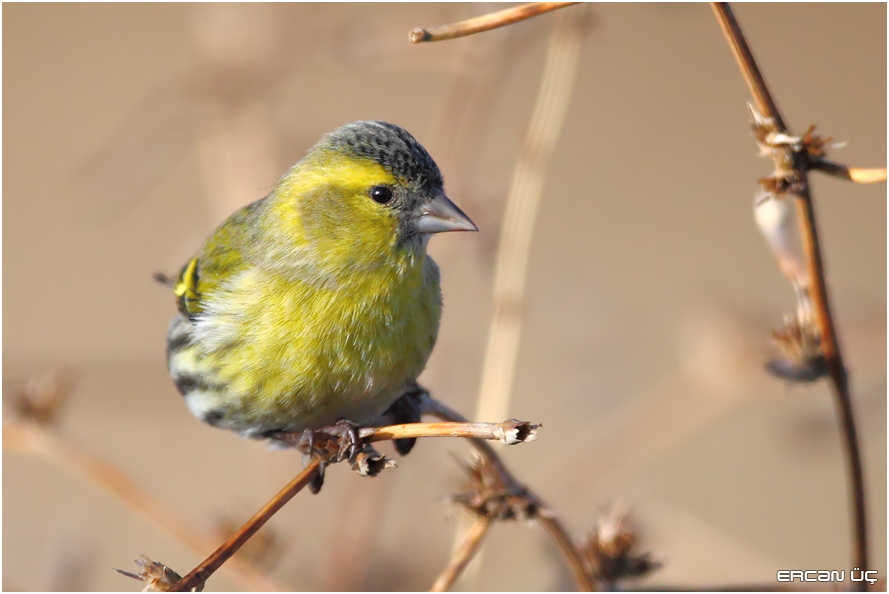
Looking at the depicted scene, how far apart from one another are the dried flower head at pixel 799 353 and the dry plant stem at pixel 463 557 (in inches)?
23.0

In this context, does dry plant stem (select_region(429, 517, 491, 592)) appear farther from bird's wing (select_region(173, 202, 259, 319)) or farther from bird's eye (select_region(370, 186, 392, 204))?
bird's wing (select_region(173, 202, 259, 319))

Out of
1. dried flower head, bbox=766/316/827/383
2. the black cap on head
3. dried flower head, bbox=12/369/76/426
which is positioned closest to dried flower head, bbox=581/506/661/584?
dried flower head, bbox=766/316/827/383

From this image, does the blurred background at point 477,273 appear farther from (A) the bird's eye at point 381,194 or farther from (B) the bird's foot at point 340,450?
(A) the bird's eye at point 381,194

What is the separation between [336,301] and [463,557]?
2.14 feet

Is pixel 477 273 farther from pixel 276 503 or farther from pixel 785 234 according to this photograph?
pixel 276 503

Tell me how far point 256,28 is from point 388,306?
133cm

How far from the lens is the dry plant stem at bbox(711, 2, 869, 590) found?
4.32 ft

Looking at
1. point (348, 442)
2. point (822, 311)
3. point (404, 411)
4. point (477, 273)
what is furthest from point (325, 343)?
point (477, 273)

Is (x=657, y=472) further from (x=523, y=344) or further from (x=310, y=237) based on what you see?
(x=310, y=237)

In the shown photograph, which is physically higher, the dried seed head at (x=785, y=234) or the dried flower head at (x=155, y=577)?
the dried seed head at (x=785, y=234)

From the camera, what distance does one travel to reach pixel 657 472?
15.3ft

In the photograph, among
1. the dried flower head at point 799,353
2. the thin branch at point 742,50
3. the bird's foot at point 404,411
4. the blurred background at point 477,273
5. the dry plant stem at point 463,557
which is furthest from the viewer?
the blurred background at point 477,273

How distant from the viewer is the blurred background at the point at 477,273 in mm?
2691

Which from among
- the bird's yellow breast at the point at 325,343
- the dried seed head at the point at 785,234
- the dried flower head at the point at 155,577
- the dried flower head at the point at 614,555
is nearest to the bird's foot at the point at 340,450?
the bird's yellow breast at the point at 325,343
